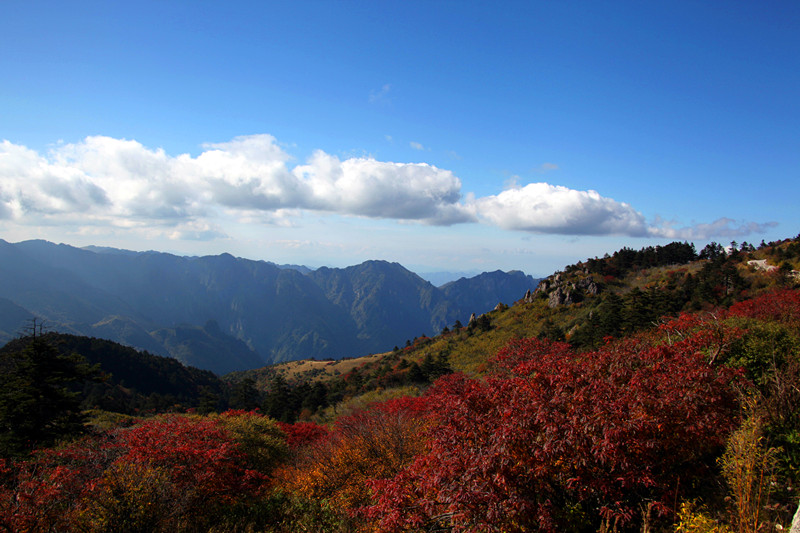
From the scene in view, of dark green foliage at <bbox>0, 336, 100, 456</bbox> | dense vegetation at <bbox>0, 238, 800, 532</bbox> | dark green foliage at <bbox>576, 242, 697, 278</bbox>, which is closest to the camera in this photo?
dense vegetation at <bbox>0, 238, 800, 532</bbox>

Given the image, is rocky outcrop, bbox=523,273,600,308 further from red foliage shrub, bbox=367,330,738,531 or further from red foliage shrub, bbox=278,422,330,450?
red foliage shrub, bbox=367,330,738,531

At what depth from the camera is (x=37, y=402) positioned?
63.2 ft

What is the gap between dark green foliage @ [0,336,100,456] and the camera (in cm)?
1873

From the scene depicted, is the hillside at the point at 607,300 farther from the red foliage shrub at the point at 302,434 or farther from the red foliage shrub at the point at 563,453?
the red foliage shrub at the point at 302,434

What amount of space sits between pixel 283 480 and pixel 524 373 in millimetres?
13016

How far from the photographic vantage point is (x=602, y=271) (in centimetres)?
7156

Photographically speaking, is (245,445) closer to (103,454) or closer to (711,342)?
(103,454)

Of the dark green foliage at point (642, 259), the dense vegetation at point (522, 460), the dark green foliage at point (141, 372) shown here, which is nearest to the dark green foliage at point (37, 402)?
Result: the dense vegetation at point (522, 460)

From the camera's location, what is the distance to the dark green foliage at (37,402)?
1873 centimetres

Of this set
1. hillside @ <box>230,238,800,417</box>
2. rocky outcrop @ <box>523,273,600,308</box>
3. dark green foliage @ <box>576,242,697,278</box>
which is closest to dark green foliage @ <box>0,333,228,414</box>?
hillside @ <box>230,238,800,417</box>

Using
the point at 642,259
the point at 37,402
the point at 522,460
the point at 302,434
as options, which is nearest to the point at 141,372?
the point at 302,434

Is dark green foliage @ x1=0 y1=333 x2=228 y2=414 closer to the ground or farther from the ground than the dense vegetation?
closer to the ground

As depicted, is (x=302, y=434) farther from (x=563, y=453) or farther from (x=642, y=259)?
(x=642, y=259)

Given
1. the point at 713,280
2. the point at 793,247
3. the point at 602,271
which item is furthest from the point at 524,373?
the point at 602,271
